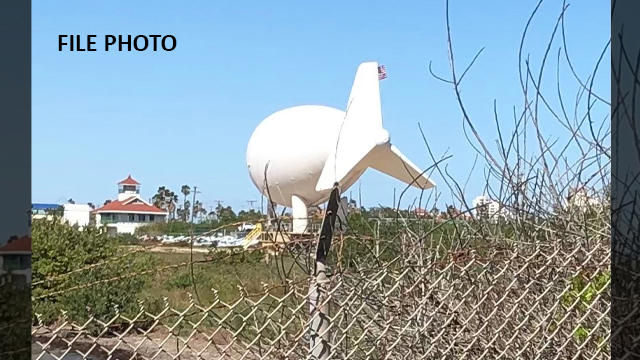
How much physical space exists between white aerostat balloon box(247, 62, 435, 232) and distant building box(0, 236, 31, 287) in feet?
15.3

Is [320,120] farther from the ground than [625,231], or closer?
farther from the ground

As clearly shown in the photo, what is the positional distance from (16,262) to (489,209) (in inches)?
60.4

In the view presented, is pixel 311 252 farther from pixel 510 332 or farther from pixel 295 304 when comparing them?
pixel 510 332

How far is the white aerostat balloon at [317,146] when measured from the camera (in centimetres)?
700

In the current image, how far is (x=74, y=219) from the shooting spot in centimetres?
780

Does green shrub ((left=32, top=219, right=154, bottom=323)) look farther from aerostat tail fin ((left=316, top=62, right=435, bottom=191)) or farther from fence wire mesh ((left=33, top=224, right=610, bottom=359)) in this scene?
fence wire mesh ((left=33, top=224, right=610, bottom=359))

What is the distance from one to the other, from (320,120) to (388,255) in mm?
6660

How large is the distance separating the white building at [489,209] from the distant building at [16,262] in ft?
4.71

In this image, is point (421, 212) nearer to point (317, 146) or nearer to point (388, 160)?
point (388, 160)

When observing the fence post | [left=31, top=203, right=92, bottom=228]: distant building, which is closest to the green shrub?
[left=31, top=203, right=92, bottom=228]: distant building

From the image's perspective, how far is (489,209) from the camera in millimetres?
2479

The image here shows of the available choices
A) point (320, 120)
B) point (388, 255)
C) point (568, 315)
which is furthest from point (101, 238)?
point (568, 315)

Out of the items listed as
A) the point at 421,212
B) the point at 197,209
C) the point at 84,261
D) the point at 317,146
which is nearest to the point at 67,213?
the point at 84,261

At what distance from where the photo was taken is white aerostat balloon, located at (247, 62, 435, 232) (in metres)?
7.00
